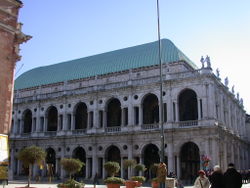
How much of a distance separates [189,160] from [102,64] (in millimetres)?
22185

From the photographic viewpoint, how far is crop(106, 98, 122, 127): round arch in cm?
4916

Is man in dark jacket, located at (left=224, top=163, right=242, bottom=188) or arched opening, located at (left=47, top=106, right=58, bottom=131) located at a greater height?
arched opening, located at (left=47, top=106, right=58, bottom=131)

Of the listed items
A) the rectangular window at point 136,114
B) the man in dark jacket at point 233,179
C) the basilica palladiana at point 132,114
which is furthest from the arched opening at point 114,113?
the man in dark jacket at point 233,179

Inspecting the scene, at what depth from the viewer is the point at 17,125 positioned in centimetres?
5591

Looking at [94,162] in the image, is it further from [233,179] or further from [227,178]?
[233,179]

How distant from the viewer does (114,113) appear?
163 feet

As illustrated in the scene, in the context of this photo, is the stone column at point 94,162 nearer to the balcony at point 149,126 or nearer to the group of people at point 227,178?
the balcony at point 149,126

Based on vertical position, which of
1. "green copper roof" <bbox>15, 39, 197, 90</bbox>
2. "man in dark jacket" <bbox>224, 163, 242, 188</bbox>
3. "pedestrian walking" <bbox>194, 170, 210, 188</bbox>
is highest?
"green copper roof" <bbox>15, 39, 197, 90</bbox>

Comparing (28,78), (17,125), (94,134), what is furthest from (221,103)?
(28,78)

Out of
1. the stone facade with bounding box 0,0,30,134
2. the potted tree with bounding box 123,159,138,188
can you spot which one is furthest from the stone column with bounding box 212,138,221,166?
the stone facade with bounding box 0,0,30,134

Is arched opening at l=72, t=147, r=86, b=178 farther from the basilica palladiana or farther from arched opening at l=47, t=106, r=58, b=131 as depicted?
arched opening at l=47, t=106, r=58, b=131

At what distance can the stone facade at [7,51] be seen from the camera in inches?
800

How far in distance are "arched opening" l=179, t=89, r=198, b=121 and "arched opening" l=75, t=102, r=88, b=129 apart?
15.7 m

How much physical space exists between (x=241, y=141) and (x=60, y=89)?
31205 mm
